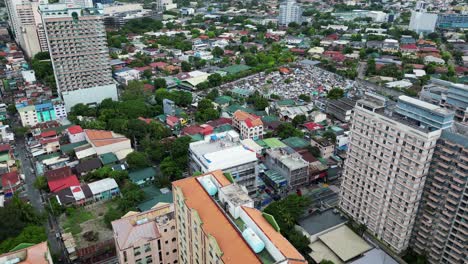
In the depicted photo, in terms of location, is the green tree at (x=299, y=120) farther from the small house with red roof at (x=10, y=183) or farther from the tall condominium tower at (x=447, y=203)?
the small house with red roof at (x=10, y=183)

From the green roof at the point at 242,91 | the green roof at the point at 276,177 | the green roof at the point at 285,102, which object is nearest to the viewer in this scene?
the green roof at the point at 276,177

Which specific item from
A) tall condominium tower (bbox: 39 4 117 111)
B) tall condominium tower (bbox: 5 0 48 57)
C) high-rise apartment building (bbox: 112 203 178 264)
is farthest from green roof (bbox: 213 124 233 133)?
tall condominium tower (bbox: 5 0 48 57)

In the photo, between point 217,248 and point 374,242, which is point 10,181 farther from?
point 374,242

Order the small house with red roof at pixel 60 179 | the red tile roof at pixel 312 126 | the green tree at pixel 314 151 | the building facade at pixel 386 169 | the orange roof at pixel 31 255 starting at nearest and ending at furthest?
the orange roof at pixel 31 255 < the building facade at pixel 386 169 < the small house with red roof at pixel 60 179 < the green tree at pixel 314 151 < the red tile roof at pixel 312 126

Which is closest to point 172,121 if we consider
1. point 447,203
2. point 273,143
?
point 273,143

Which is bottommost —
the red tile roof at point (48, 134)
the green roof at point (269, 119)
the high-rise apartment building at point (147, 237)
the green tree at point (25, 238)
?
the green roof at point (269, 119)

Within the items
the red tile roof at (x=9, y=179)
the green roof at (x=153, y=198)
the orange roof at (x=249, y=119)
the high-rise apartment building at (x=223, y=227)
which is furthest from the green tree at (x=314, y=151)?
the red tile roof at (x=9, y=179)
